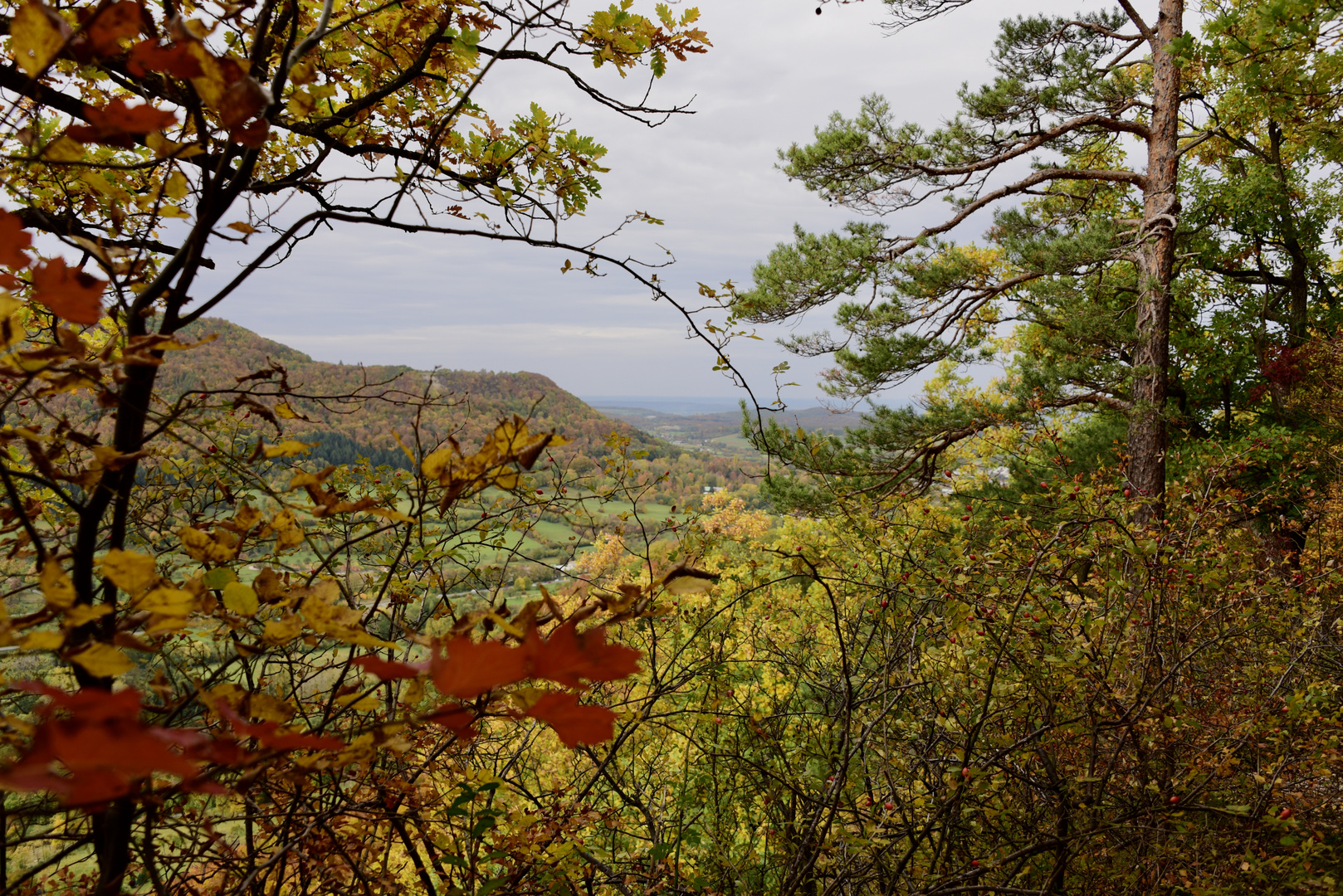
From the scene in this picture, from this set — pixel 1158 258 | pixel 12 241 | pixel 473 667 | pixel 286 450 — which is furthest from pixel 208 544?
pixel 1158 258

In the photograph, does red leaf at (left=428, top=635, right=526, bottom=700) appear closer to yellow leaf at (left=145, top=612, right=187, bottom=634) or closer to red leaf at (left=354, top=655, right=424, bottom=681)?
red leaf at (left=354, top=655, right=424, bottom=681)

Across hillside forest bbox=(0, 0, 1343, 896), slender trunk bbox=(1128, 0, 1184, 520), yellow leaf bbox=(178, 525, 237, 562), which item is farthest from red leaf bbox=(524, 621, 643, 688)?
slender trunk bbox=(1128, 0, 1184, 520)

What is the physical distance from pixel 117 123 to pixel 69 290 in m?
0.18

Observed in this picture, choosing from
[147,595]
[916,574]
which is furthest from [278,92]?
[916,574]

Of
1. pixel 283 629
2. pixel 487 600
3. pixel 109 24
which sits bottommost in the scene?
pixel 487 600

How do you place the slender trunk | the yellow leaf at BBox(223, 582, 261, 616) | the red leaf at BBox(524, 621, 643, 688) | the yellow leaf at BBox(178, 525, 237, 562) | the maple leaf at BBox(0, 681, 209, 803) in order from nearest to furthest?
the maple leaf at BBox(0, 681, 209, 803)
the red leaf at BBox(524, 621, 643, 688)
the yellow leaf at BBox(223, 582, 261, 616)
the yellow leaf at BBox(178, 525, 237, 562)
the slender trunk

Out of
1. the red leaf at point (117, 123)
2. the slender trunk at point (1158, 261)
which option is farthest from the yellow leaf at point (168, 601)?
the slender trunk at point (1158, 261)

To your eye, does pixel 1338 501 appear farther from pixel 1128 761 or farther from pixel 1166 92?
pixel 1128 761

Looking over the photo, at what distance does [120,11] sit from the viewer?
0.60 metres

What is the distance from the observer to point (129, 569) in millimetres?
601

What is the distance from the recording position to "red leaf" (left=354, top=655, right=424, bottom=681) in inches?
17.8

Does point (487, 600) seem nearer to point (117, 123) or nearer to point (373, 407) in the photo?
point (373, 407)

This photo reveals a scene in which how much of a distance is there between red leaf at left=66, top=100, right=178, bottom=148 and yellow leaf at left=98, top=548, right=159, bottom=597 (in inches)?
16.1

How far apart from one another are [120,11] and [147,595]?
0.57 meters
